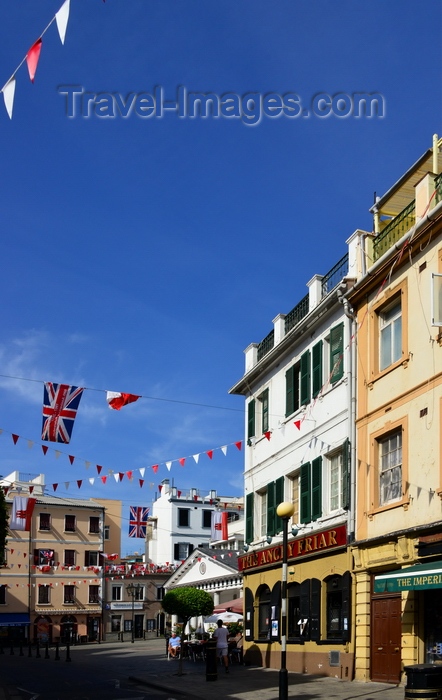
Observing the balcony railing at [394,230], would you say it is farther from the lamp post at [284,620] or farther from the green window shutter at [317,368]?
the lamp post at [284,620]

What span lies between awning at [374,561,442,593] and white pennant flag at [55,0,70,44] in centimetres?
1153

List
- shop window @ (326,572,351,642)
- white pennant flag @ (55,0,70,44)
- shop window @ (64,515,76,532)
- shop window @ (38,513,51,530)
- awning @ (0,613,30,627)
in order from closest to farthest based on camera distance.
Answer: white pennant flag @ (55,0,70,44), shop window @ (326,572,351,642), awning @ (0,613,30,627), shop window @ (38,513,51,530), shop window @ (64,515,76,532)

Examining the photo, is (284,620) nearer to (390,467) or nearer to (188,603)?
(390,467)

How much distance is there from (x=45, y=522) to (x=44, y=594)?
18.2ft

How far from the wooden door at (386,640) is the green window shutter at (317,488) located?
13.1ft

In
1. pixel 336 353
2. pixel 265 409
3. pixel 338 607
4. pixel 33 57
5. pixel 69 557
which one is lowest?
pixel 69 557

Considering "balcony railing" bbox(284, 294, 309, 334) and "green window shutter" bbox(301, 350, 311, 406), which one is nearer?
"green window shutter" bbox(301, 350, 311, 406)

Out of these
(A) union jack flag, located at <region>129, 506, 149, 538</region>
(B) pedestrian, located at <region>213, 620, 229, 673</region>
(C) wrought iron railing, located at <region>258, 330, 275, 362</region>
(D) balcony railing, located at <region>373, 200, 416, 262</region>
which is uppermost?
(D) balcony railing, located at <region>373, 200, 416, 262</region>

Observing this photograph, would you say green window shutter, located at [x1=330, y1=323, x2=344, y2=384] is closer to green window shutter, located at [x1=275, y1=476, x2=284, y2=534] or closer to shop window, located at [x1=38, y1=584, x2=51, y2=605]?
green window shutter, located at [x1=275, y1=476, x2=284, y2=534]

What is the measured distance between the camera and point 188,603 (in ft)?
116

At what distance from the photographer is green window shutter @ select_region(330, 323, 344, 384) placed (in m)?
24.1

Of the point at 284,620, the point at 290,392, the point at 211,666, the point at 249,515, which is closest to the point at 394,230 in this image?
the point at 290,392

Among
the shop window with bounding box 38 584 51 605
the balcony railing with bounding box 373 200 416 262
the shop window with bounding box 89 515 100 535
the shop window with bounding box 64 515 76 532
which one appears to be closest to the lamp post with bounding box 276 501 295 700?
the balcony railing with bounding box 373 200 416 262

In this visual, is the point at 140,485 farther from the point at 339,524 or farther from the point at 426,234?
the point at 426,234
